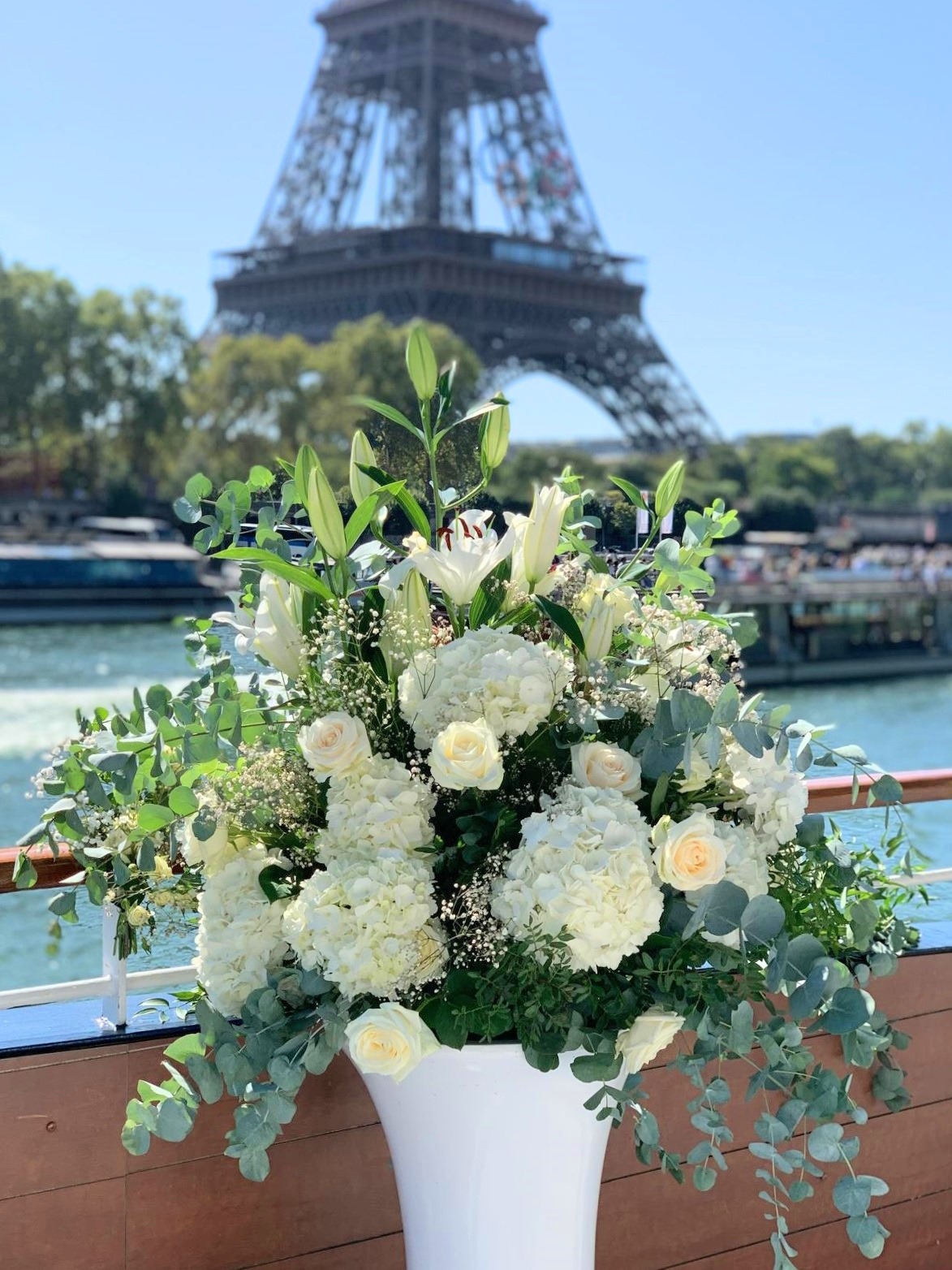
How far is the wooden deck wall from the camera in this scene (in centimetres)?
175

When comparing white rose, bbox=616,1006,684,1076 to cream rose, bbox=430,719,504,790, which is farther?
white rose, bbox=616,1006,684,1076

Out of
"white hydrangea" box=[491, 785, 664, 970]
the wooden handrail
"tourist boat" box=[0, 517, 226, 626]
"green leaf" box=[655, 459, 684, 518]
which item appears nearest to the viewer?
"white hydrangea" box=[491, 785, 664, 970]

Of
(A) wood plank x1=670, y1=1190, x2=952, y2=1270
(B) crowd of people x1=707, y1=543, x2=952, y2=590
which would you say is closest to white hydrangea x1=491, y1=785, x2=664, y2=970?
(A) wood plank x1=670, y1=1190, x2=952, y2=1270

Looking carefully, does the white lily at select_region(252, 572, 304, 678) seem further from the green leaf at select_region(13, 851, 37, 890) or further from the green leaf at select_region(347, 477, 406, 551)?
the green leaf at select_region(13, 851, 37, 890)

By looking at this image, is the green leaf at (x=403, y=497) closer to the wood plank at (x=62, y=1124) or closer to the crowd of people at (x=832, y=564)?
the wood plank at (x=62, y=1124)

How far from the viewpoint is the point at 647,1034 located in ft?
4.36

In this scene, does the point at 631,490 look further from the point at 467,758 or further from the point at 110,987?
the point at 110,987

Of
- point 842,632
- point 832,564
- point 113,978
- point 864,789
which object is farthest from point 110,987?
point 832,564

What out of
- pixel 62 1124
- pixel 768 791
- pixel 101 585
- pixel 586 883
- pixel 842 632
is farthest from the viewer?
pixel 101 585

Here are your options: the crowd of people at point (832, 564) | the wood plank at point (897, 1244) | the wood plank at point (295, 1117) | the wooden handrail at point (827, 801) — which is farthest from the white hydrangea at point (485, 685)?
the crowd of people at point (832, 564)

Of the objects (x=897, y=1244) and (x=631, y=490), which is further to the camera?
(x=897, y=1244)

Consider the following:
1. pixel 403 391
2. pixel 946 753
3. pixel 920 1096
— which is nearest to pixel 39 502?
pixel 403 391

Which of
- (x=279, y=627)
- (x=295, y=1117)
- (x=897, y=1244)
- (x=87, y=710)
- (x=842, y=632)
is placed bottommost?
(x=87, y=710)

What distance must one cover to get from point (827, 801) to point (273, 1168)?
89cm
